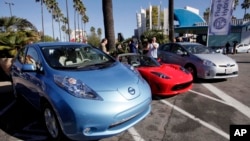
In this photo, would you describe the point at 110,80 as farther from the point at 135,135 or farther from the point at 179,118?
the point at 179,118

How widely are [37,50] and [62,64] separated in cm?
69

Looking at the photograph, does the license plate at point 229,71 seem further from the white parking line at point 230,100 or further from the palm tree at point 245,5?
the palm tree at point 245,5

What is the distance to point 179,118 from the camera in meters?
4.61

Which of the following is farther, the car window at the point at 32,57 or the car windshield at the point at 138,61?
the car windshield at the point at 138,61

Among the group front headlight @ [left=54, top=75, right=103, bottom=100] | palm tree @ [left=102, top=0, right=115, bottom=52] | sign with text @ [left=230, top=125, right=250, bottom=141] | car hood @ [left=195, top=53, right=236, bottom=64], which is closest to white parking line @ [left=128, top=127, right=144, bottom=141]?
front headlight @ [left=54, top=75, right=103, bottom=100]

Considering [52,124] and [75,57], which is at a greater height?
[75,57]

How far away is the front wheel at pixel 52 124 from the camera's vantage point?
11.4 feet

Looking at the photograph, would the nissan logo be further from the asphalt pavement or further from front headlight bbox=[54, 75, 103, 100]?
the asphalt pavement

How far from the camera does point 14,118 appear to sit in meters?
4.89

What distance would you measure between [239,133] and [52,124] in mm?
2911

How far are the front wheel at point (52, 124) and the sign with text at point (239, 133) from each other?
2.59m

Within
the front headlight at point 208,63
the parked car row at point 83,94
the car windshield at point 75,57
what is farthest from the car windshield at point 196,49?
the parked car row at point 83,94

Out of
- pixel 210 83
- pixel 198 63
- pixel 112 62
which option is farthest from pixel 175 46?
pixel 112 62

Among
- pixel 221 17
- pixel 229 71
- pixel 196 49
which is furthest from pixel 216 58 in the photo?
pixel 221 17
